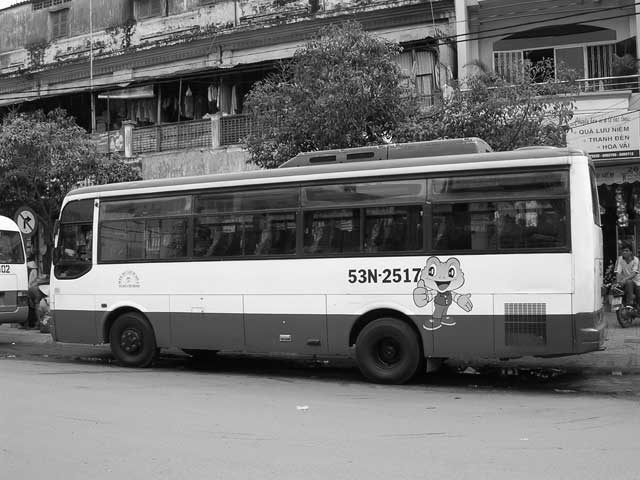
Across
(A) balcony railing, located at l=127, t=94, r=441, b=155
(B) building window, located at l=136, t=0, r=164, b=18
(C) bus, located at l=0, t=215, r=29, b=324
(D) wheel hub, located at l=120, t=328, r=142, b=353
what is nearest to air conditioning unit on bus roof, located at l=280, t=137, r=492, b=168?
(D) wheel hub, located at l=120, t=328, r=142, b=353

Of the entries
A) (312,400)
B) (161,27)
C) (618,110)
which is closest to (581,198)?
(312,400)

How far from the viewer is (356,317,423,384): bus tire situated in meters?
9.39

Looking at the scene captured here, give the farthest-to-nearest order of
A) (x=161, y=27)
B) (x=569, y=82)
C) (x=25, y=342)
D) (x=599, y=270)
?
(x=161, y=27) < (x=25, y=342) < (x=569, y=82) < (x=599, y=270)

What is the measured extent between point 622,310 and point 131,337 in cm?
993

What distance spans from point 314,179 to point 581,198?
142 inches

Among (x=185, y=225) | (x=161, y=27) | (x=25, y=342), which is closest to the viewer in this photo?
(x=185, y=225)

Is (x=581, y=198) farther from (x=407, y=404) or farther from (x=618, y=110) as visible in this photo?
(x=618, y=110)

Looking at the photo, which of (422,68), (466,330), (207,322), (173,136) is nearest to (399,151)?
(466,330)

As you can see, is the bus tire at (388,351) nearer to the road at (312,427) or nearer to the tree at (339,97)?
the road at (312,427)

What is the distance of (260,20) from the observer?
833 inches

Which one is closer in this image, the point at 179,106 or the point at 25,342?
the point at 25,342

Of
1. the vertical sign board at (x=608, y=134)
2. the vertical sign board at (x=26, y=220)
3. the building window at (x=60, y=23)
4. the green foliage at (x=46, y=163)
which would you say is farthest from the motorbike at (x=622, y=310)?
the building window at (x=60, y=23)

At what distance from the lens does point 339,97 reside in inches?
→ 489

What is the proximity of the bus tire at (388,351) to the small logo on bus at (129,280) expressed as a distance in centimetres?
394
